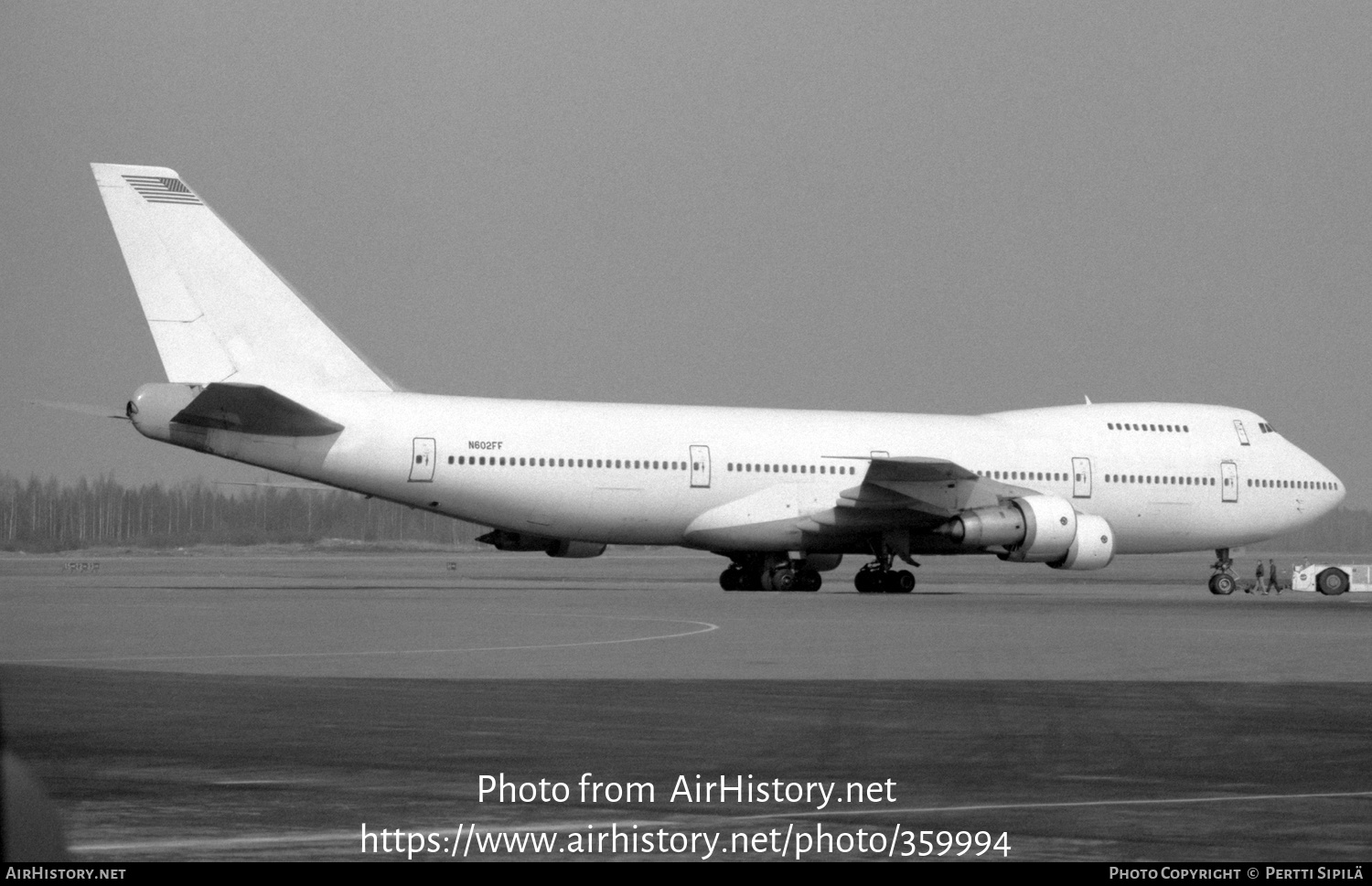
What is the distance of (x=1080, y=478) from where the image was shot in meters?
45.4

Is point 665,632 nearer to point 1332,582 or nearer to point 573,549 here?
point 573,549

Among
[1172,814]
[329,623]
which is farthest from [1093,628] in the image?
[1172,814]

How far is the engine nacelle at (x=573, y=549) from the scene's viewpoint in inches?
1735

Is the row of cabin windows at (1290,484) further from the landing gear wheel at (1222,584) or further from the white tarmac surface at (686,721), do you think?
the white tarmac surface at (686,721)

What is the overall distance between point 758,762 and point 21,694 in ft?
22.8

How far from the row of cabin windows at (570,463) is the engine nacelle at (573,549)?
11.5ft

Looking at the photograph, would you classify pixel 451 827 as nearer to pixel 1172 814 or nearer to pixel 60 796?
pixel 60 796

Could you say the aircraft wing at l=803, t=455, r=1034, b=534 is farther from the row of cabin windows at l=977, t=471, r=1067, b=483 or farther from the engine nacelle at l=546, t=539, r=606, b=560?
the engine nacelle at l=546, t=539, r=606, b=560

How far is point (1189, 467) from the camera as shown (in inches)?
1843

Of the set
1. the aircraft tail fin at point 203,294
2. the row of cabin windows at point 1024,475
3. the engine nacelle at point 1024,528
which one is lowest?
the engine nacelle at point 1024,528

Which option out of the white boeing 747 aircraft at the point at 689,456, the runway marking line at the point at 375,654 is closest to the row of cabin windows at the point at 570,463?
the white boeing 747 aircraft at the point at 689,456

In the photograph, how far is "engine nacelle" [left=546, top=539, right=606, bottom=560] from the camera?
44.1 meters

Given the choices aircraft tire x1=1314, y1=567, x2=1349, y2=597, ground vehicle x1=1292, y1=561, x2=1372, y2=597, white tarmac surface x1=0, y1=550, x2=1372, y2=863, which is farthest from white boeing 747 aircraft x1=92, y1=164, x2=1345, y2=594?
white tarmac surface x1=0, y1=550, x2=1372, y2=863

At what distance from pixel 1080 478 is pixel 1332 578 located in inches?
269
